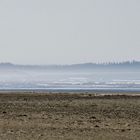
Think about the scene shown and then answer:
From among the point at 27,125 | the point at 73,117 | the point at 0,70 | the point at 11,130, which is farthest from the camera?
the point at 0,70

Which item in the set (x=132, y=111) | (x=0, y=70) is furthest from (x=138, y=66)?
(x=132, y=111)

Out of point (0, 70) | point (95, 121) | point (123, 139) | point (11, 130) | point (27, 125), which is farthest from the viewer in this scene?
point (0, 70)

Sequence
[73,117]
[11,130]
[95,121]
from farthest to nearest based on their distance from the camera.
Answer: [73,117] < [95,121] < [11,130]

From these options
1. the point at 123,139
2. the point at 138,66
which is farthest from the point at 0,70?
the point at 123,139

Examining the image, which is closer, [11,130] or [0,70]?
[11,130]

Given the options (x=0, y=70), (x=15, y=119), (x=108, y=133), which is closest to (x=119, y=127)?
(x=108, y=133)

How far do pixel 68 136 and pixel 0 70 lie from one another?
480ft

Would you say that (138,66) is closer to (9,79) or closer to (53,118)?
(9,79)

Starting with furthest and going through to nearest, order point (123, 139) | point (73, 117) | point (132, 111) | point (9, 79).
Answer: point (9, 79) < point (132, 111) < point (73, 117) < point (123, 139)

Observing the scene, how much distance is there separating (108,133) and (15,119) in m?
5.80

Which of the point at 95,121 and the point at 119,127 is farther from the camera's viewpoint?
the point at 95,121

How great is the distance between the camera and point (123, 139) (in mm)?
19594

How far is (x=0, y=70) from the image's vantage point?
165000 mm

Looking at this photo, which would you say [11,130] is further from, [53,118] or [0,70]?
[0,70]
